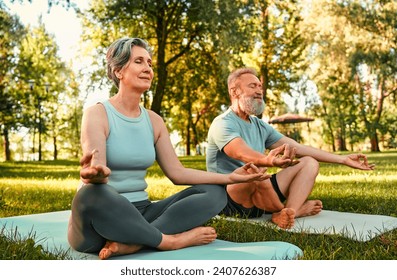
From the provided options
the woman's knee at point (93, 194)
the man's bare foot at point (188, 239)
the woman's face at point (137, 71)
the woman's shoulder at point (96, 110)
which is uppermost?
the woman's face at point (137, 71)

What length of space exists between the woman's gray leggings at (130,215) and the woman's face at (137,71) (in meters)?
0.66

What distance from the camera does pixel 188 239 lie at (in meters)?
2.80

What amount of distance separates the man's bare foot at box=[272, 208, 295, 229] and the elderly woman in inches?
29.7

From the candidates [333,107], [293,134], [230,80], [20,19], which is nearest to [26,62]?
[20,19]

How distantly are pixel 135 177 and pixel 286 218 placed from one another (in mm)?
1243

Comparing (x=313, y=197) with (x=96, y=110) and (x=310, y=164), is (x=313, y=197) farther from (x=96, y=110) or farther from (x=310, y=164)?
(x=96, y=110)

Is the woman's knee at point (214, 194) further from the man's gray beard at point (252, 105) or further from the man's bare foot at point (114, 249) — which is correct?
the man's gray beard at point (252, 105)

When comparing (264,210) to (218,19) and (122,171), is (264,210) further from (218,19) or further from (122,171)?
(218,19)

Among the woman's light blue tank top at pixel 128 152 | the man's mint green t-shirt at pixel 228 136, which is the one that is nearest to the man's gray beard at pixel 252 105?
the man's mint green t-shirt at pixel 228 136

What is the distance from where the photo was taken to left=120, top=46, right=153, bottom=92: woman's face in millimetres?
2775

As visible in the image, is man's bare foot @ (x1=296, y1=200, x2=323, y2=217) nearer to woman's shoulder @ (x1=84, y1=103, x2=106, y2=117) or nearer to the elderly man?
the elderly man

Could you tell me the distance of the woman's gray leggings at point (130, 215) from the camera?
93.9 inches

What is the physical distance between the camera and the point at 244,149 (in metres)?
3.60

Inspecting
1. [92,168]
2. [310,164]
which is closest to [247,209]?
[310,164]
